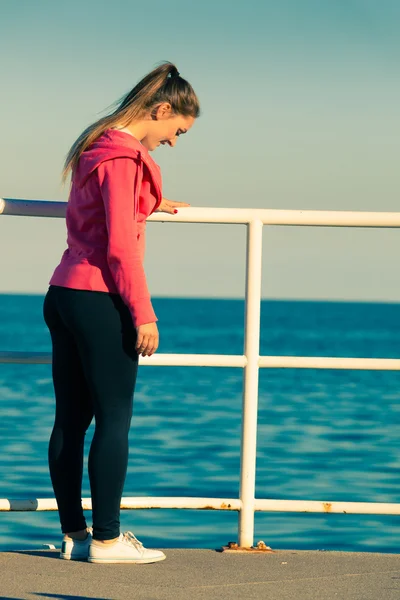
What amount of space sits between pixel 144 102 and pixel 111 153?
194 millimetres

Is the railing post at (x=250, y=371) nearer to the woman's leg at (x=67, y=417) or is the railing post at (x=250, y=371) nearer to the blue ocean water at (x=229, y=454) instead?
the woman's leg at (x=67, y=417)

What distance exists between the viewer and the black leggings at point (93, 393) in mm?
2801

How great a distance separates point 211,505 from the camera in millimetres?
3137

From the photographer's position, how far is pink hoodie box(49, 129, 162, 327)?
271 centimetres

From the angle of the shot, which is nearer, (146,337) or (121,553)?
(146,337)

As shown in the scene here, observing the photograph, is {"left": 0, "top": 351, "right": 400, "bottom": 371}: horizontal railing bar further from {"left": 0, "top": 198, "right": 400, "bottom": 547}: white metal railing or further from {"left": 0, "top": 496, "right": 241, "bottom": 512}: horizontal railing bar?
{"left": 0, "top": 496, "right": 241, "bottom": 512}: horizontal railing bar

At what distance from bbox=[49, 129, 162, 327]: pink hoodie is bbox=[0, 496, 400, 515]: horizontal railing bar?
0.63 metres

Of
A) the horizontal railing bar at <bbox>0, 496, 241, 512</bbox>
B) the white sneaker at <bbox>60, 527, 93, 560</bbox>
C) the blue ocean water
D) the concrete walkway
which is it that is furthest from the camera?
the blue ocean water

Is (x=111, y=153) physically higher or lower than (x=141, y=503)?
higher

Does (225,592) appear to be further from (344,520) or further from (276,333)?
(276,333)

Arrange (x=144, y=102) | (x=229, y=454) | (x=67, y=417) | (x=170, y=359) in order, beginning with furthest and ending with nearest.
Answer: (x=229, y=454), (x=170, y=359), (x=67, y=417), (x=144, y=102)

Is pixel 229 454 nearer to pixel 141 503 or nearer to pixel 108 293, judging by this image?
pixel 141 503

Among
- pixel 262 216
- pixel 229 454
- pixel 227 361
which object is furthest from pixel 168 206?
pixel 229 454

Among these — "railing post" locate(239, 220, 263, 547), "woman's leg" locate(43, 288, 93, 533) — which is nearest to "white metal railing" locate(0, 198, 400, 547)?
"railing post" locate(239, 220, 263, 547)
